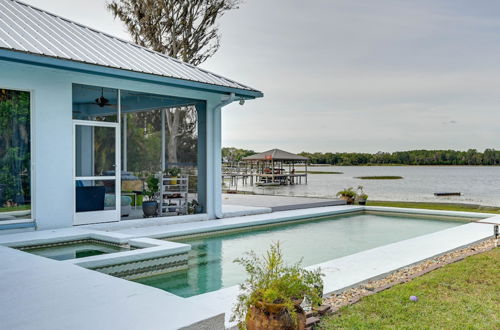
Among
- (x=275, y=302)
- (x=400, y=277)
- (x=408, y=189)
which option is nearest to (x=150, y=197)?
(x=400, y=277)

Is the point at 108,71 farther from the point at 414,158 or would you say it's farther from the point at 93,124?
the point at 414,158

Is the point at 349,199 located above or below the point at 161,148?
below

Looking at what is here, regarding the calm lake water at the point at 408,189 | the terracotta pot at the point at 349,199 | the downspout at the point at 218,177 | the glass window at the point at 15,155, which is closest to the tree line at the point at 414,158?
the calm lake water at the point at 408,189

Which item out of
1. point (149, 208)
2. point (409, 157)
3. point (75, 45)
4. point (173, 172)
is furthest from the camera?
point (409, 157)

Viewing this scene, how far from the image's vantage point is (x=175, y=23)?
19406mm

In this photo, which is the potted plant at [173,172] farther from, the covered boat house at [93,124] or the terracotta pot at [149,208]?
the terracotta pot at [149,208]

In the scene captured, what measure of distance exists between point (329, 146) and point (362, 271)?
31151mm

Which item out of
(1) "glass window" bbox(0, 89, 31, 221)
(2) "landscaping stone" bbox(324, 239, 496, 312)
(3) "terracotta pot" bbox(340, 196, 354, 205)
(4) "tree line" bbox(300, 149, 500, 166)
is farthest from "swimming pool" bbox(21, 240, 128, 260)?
(4) "tree line" bbox(300, 149, 500, 166)

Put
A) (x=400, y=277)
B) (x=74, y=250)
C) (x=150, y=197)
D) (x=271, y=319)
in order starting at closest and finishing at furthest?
(x=271, y=319)
(x=400, y=277)
(x=74, y=250)
(x=150, y=197)

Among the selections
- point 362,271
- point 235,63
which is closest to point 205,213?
point 362,271

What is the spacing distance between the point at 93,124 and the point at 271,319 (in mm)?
5893

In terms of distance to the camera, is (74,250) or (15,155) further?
(15,155)

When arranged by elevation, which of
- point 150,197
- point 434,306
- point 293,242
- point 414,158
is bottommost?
point 293,242

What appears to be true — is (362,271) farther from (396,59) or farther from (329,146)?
(329,146)
